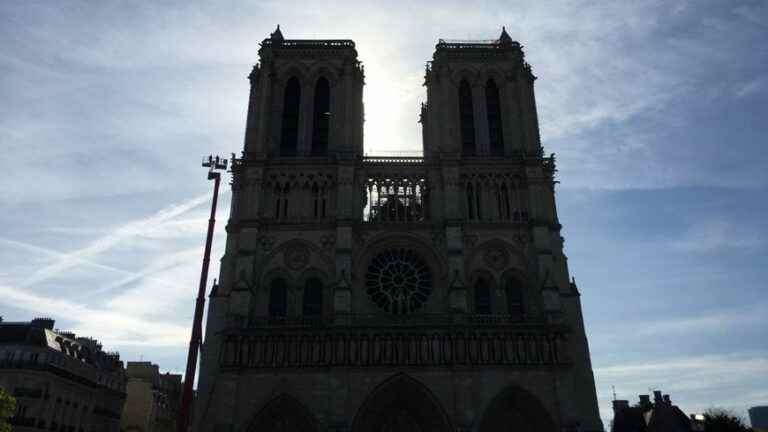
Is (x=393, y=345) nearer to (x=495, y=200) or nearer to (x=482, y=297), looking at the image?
(x=482, y=297)

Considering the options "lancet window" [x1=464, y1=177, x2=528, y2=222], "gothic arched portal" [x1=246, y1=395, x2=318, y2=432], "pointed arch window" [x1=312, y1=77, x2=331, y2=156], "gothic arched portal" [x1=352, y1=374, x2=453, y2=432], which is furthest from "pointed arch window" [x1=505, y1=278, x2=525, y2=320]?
"pointed arch window" [x1=312, y1=77, x2=331, y2=156]

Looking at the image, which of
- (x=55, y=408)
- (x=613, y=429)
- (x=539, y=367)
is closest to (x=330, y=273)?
(x=539, y=367)

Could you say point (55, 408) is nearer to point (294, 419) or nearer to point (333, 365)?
point (294, 419)

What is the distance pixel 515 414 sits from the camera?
31.0 m

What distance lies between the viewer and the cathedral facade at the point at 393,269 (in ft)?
99.3

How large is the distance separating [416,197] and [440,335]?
363 inches

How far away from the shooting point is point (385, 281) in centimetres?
3444

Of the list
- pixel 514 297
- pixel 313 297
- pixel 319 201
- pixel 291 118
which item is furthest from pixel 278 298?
pixel 514 297

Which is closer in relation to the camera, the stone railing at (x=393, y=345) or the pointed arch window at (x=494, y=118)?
the stone railing at (x=393, y=345)

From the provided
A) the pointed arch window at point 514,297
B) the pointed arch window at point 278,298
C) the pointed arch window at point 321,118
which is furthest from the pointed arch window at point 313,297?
the pointed arch window at point 514,297

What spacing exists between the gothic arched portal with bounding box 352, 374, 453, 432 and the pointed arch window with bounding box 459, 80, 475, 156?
15.3 meters

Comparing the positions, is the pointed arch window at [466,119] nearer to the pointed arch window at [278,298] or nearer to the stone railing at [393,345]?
the stone railing at [393,345]

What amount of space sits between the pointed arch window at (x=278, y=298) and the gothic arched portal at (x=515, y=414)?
12174 mm

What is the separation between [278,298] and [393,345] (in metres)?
7.36
